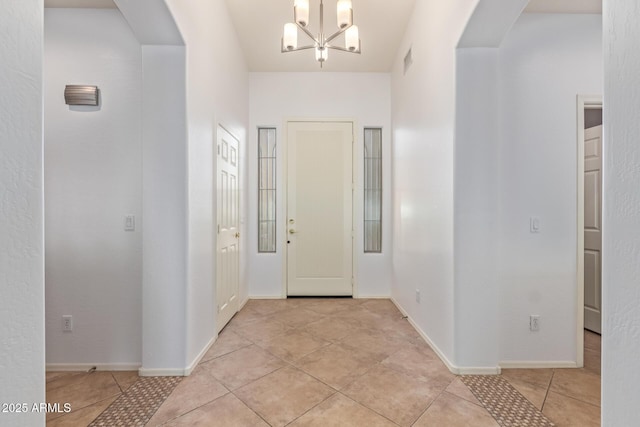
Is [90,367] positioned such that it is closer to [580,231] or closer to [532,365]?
[532,365]

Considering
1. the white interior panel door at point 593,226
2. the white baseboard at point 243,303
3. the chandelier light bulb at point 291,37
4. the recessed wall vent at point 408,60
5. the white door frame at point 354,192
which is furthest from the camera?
the white door frame at point 354,192

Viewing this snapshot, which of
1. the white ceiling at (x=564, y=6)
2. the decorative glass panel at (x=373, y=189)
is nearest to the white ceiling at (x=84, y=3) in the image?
the decorative glass panel at (x=373, y=189)

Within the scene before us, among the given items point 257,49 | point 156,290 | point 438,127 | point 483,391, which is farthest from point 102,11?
point 483,391

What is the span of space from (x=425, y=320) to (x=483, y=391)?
811 millimetres

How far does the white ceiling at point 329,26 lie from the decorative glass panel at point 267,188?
0.96 metres

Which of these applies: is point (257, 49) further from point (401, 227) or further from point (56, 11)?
point (401, 227)

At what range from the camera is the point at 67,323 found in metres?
Answer: 2.22

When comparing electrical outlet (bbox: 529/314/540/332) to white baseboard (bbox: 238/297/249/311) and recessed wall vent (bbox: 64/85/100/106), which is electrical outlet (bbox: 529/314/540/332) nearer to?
white baseboard (bbox: 238/297/249/311)

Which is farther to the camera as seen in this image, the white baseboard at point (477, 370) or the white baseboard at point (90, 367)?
the white baseboard at point (90, 367)

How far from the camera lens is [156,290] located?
2.04m

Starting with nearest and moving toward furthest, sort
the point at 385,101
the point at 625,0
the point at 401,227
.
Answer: the point at 625,0
the point at 401,227
the point at 385,101

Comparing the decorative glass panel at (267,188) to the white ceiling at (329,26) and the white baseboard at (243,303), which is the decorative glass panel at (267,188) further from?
the white ceiling at (329,26)

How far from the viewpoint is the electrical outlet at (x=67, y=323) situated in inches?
87.4

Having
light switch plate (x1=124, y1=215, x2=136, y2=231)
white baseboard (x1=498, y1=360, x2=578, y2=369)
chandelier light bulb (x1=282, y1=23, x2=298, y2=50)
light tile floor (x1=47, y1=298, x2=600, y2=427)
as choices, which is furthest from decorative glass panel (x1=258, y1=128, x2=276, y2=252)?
white baseboard (x1=498, y1=360, x2=578, y2=369)
